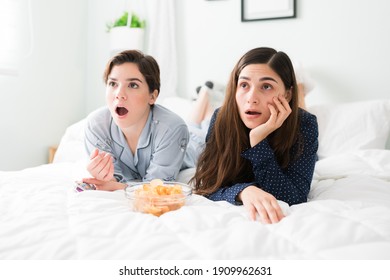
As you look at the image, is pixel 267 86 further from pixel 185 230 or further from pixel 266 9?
pixel 266 9

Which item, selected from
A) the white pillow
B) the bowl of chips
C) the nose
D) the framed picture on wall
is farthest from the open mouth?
the framed picture on wall

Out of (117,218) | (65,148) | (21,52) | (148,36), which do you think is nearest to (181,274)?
(117,218)

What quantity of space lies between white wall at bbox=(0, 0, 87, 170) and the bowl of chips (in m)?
1.59

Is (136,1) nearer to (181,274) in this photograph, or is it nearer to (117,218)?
(117,218)

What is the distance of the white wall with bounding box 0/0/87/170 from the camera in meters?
2.24

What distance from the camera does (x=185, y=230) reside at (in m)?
0.75

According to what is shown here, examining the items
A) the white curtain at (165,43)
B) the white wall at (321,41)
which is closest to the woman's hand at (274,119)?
the white wall at (321,41)

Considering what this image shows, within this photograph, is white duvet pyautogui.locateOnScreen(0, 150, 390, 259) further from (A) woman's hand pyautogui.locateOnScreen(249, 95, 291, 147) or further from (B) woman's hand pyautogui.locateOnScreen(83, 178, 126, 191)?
(A) woman's hand pyautogui.locateOnScreen(249, 95, 291, 147)

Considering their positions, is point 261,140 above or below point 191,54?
below

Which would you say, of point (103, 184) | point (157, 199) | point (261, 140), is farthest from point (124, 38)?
point (157, 199)

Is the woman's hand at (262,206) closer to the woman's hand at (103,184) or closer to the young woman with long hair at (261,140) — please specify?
the young woman with long hair at (261,140)

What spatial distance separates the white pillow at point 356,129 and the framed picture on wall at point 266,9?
0.70m

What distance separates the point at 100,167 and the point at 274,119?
54 cm

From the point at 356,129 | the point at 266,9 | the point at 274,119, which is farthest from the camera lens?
the point at 266,9
